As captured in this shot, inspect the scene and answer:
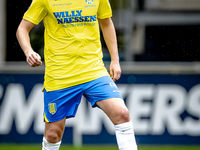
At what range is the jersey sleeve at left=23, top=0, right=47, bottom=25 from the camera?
2.86m

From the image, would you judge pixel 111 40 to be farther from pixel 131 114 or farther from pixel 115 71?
pixel 131 114

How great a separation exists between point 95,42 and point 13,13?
3318 mm

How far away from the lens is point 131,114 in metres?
5.52

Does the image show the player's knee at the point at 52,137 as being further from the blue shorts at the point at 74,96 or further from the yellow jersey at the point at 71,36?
the yellow jersey at the point at 71,36

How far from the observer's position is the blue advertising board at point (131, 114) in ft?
18.0

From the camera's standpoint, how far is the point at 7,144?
18.1 ft

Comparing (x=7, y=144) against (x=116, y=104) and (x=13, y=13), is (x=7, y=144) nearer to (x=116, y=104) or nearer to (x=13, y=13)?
(x=13, y=13)

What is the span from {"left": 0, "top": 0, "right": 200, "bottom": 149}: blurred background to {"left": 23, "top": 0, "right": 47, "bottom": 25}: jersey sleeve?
9.13 ft

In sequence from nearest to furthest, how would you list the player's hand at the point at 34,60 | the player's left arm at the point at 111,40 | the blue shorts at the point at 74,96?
the player's hand at the point at 34,60 < the blue shorts at the point at 74,96 < the player's left arm at the point at 111,40

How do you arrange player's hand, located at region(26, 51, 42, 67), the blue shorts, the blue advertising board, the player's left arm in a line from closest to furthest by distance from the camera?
1. player's hand, located at region(26, 51, 42, 67)
2. the blue shorts
3. the player's left arm
4. the blue advertising board

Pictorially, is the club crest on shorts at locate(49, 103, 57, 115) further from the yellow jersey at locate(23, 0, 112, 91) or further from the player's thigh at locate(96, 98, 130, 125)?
the player's thigh at locate(96, 98, 130, 125)

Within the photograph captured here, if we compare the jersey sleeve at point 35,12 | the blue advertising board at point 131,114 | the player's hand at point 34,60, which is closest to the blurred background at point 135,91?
the blue advertising board at point 131,114

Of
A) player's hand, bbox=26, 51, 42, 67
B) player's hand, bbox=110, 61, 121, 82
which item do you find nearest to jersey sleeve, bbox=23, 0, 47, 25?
player's hand, bbox=26, 51, 42, 67

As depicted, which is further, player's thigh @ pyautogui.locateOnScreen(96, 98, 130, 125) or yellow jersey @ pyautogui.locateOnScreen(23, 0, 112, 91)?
Answer: yellow jersey @ pyautogui.locateOnScreen(23, 0, 112, 91)
